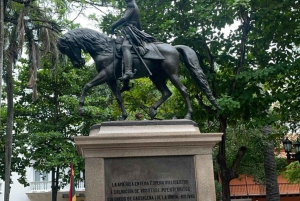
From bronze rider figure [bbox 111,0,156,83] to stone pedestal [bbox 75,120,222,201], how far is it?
3.60 feet

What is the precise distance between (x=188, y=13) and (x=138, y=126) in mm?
7105

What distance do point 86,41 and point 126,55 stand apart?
85cm

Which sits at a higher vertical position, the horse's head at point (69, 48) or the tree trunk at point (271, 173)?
the horse's head at point (69, 48)

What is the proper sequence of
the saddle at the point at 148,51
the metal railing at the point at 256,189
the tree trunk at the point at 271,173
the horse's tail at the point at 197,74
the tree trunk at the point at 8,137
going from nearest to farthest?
1. the saddle at the point at 148,51
2. the horse's tail at the point at 197,74
3. the tree trunk at the point at 8,137
4. the tree trunk at the point at 271,173
5. the metal railing at the point at 256,189

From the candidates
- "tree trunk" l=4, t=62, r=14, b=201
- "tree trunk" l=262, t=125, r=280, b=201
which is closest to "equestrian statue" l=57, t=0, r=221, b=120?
"tree trunk" l=4, t=62, r=14, b=201

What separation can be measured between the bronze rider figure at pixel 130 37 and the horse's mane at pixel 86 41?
→ 372mm

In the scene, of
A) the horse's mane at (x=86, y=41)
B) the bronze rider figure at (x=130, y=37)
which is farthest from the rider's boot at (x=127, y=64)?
the horse's mane at (x=86, y=41)

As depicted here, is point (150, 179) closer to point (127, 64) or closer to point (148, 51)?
point (127, 64)

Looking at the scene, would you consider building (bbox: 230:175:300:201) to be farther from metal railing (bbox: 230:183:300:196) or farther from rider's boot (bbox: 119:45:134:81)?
rider's boot (bbox: 119:45:134:81)

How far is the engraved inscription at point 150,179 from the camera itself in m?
6.90

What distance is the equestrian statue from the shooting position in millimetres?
7871

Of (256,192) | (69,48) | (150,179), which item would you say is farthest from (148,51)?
(256,192)

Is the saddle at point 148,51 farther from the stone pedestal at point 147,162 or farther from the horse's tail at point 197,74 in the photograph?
the stone pedestal at point 147,162

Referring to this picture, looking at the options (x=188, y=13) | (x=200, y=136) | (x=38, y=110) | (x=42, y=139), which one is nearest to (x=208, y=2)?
(x=188, y=13)
